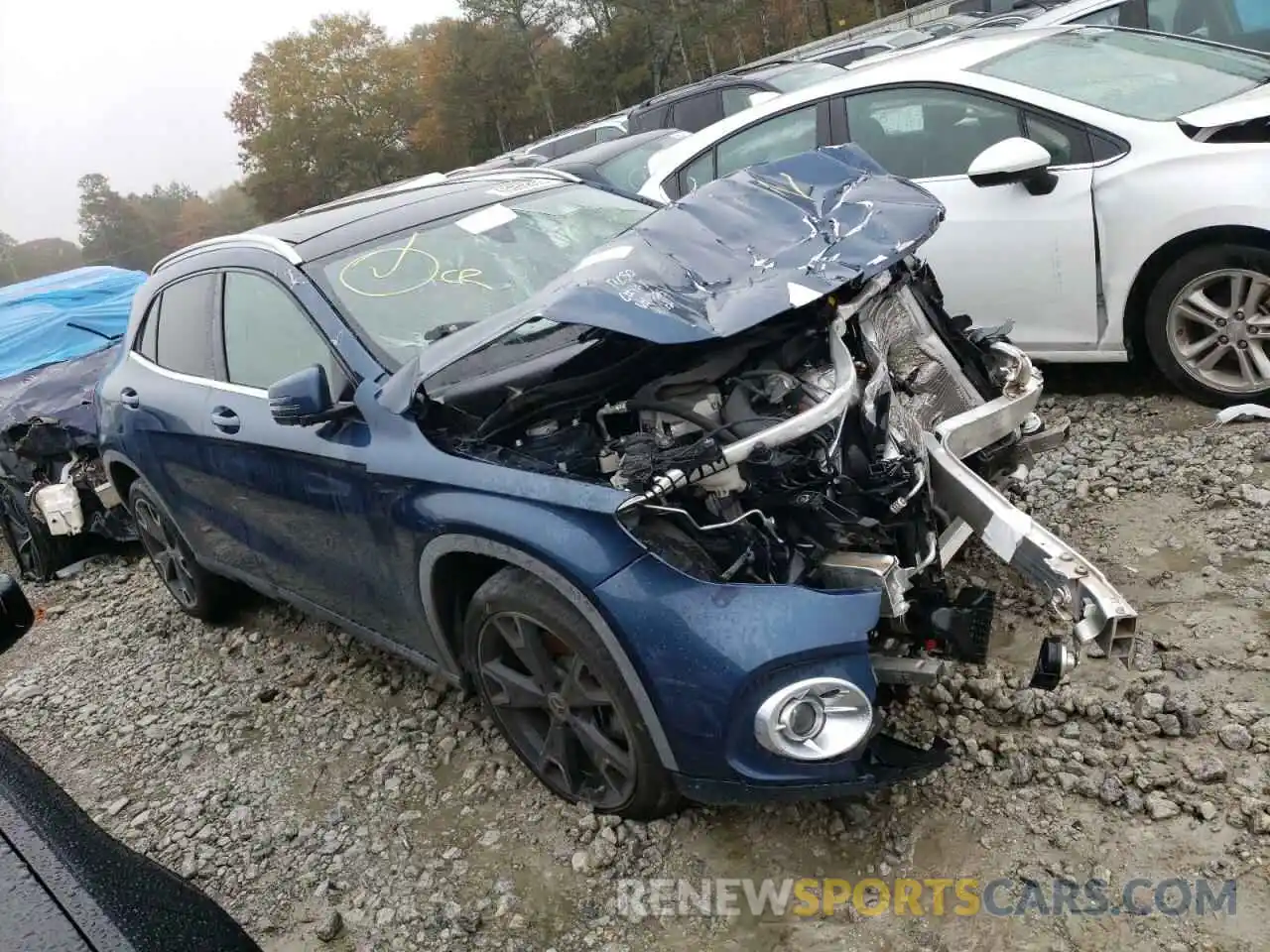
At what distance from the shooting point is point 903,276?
3248 mm

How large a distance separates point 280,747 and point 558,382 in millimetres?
1953

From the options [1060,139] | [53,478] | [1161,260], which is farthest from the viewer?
[53,478]

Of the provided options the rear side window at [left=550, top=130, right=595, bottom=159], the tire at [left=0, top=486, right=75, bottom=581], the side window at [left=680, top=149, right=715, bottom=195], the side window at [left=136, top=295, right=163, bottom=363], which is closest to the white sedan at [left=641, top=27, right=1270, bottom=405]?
the side window at [left=680, top=149, right=715, bottom=195]

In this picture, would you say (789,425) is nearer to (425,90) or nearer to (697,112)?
(697,112)

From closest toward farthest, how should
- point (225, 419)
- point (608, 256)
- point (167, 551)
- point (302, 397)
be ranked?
point (608, 256) → point (302, 397) → point (225, 419) → point (167, 551)

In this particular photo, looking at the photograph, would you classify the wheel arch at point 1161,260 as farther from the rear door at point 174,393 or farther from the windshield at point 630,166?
the windshield at point 630,166

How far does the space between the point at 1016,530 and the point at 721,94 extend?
8.78 m

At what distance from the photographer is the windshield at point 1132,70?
4.35 metres

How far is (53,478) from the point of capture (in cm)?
632

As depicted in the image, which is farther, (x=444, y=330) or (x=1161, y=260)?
(x=1161, y=260)

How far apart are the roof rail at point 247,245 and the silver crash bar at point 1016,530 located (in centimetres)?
223

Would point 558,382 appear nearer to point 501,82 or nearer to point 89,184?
point 501,82

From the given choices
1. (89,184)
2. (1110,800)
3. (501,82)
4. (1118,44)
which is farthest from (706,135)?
(89,184)

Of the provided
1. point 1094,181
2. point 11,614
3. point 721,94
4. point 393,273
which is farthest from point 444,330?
point 721,94
